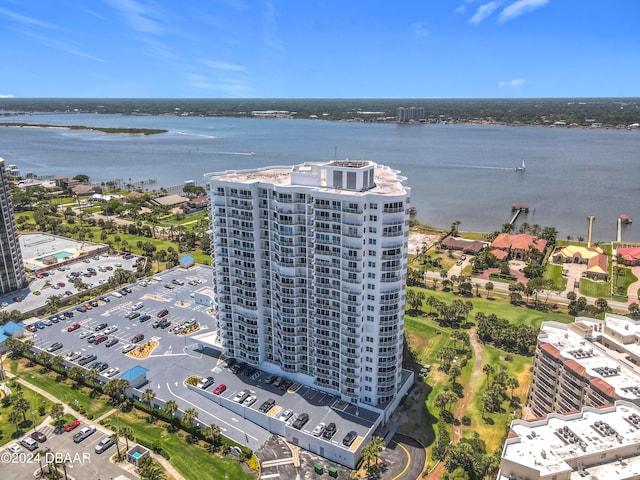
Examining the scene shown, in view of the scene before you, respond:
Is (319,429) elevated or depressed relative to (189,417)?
depressed

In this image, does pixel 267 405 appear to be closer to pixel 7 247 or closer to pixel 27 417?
pixel 27 417

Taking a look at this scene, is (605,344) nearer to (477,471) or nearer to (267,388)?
(477,471)

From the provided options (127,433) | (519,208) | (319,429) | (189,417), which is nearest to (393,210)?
(319,429)

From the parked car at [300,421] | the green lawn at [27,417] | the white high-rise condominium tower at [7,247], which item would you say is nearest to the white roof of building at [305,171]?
the parked car at [300,421]

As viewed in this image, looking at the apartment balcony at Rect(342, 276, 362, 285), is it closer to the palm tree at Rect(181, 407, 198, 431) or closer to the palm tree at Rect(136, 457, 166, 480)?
the palm tree at Rect(181, 407, 198, 431)

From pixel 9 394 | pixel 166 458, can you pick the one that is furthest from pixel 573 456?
pixel 9 394

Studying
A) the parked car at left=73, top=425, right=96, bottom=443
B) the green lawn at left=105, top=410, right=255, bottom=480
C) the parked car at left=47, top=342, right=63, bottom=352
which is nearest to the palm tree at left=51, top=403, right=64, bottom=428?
the parked car at left=73, top=425, right=96, bottom=443
